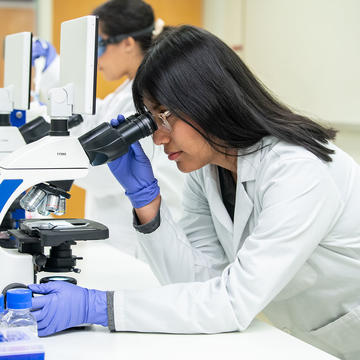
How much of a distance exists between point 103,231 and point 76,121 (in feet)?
1.71

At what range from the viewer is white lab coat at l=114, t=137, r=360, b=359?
1322 mm

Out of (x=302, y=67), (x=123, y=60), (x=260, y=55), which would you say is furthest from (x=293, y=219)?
(x=260, y=55)

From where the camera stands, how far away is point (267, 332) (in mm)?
1370

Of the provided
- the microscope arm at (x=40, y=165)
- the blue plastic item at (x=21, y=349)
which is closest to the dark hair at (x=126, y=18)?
the microscope arm at (x=40, y=165)

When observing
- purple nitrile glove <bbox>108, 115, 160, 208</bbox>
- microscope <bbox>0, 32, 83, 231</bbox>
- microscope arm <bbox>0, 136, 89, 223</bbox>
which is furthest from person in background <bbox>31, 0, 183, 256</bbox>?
microscope arm <bbox>0, 136, 89, 223</bbox>

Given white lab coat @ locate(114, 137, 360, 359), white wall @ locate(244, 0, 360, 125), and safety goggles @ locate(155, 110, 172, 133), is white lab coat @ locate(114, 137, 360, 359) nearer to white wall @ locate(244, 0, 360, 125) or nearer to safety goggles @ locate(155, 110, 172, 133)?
safety goggles @ locate(155, 110, 172, 133)

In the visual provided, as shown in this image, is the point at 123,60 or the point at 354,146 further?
the point at 354,146

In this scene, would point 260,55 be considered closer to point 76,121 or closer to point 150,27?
point 150,27

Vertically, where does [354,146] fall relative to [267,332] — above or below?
below

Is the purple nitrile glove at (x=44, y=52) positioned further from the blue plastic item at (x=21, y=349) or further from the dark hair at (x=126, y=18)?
the blue plastic item at (x=21, y=349)

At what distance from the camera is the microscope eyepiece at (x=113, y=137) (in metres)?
1.36

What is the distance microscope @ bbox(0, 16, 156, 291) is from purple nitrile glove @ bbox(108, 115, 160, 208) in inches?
8.4

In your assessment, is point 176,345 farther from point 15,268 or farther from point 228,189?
point 228,189

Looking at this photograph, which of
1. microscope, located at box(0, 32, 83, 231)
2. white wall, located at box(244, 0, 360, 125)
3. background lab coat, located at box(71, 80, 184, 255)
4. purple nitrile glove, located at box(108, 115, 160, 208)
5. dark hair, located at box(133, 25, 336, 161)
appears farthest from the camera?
white wall, located at box(244, 0, 360, 125)
